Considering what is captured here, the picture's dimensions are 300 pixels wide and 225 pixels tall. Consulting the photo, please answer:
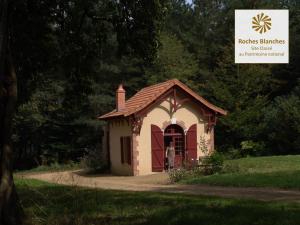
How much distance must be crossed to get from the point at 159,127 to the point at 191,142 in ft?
6.80

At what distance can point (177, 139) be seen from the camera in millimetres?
31141

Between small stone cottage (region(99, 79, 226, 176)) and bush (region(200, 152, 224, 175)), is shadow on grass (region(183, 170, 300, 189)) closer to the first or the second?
bush (region(200, 152, 224, 175))

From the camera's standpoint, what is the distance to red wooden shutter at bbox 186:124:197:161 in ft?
101

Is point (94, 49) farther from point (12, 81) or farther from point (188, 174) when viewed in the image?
point (188, 174)

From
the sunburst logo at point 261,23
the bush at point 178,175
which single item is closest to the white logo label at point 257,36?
the sunburst logo at point 261,23

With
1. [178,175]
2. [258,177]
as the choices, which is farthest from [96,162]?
[258,177]

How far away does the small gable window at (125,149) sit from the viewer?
30.0 metres

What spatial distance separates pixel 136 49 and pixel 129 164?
56.3 feet

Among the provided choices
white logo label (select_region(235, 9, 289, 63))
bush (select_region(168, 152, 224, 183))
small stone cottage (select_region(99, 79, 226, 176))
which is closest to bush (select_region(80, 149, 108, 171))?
small stone cottage (select_region(99, 79, 226, 176))

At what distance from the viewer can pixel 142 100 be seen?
30500 mm

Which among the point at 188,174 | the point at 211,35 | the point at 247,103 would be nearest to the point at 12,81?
the point at 188,174

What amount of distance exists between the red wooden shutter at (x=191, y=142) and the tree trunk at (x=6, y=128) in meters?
22.0

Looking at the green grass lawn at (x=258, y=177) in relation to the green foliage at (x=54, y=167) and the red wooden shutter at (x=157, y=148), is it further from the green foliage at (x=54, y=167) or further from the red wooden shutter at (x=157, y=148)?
the green foliage at (x=54, y=167)

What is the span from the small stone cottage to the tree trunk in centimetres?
1996
